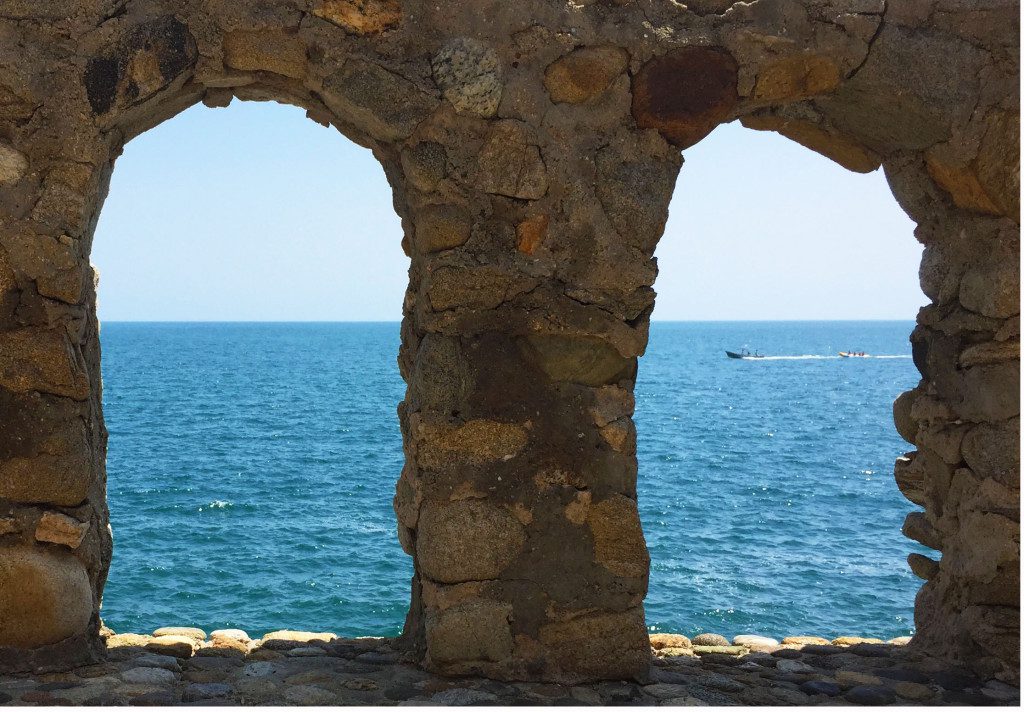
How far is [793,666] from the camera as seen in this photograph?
Result: 4.05m

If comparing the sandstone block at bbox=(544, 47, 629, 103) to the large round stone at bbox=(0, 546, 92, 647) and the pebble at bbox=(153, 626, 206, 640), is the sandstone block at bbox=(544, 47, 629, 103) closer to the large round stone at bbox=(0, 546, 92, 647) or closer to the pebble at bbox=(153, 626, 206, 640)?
the large round stone at bbox=(0, 546, 92, 647)

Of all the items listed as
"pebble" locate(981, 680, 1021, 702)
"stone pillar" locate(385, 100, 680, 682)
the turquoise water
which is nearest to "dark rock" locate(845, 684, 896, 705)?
"pebble" locate(981, 680, 1021, 702)

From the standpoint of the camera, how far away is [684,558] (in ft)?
38.3

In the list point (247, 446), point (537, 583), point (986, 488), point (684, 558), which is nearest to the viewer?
point (537, 583)

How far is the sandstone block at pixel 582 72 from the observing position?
143 inches

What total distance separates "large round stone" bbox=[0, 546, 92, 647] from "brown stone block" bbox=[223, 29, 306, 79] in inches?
74.3

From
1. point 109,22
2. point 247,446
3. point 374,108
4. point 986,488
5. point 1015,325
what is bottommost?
point 247,446

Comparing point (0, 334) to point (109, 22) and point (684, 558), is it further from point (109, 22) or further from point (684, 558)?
point (684, 558)

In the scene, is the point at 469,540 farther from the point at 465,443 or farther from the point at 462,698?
the point at 462,698

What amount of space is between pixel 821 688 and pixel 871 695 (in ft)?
0.59

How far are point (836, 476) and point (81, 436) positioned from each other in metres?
17.5

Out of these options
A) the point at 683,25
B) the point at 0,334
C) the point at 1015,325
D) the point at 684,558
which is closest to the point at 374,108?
the point at 683,25

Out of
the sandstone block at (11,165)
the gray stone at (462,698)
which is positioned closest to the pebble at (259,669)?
the gray stone at (462,698)

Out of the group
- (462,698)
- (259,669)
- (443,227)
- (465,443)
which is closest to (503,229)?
(443,227)
